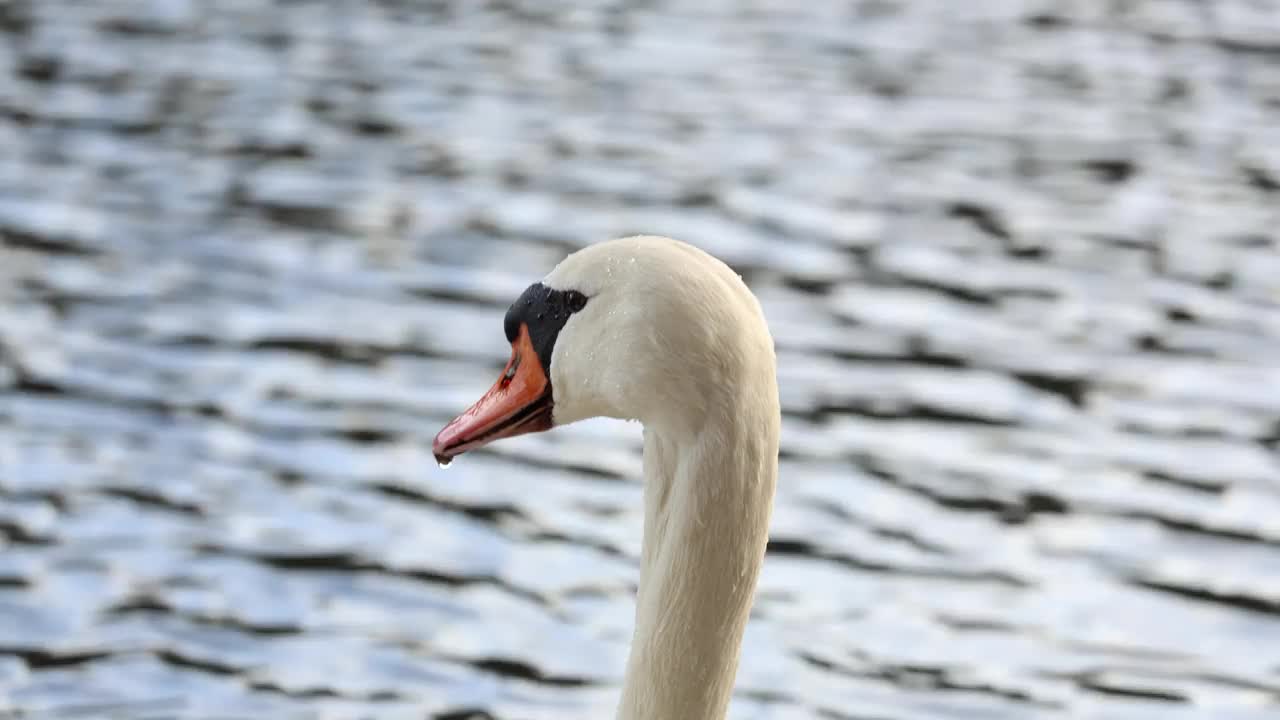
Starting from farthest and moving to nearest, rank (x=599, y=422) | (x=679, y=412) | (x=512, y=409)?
1. (x=599, y=422)
2. (x=512, y=409)
3. (x=679, y=412)

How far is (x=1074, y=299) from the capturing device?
9195mm

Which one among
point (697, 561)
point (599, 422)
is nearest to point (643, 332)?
point (697, 561)

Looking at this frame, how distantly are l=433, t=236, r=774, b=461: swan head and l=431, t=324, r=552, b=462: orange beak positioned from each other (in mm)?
18

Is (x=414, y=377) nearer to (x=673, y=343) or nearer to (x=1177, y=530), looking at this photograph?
(x=1177, y=530)

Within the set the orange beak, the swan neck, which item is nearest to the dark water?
the orange beak

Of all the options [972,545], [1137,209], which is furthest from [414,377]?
[1137,209]

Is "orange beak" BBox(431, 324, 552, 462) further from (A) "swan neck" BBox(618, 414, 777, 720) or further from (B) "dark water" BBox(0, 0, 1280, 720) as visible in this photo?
(B) "dark water" BBox(0, 0, 1280, 720)

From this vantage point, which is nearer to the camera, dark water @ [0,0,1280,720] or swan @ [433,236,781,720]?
swan @ [433,236,781,720]

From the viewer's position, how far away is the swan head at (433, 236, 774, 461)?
3.31m

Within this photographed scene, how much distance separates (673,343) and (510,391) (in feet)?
1.79

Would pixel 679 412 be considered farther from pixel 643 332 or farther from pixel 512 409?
pixel 512 409

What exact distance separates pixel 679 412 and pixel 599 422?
14.8 ft

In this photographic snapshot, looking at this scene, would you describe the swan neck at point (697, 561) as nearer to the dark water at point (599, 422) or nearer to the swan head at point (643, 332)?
the swan head at point (643, 332)

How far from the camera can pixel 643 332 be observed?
11.1ft
